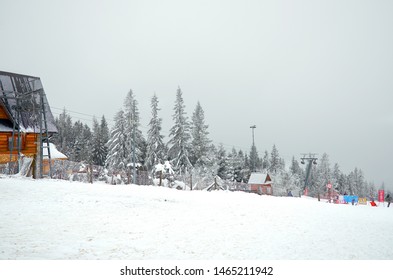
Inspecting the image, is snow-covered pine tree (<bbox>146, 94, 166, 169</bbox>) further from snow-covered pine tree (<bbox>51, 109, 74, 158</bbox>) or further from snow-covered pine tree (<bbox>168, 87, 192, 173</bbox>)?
snow-covered pine tree (<bbox>51, 109, 74, 158</bbox>)

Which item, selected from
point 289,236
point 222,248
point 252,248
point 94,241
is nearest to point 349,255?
point 289,236

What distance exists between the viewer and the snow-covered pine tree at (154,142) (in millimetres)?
48281

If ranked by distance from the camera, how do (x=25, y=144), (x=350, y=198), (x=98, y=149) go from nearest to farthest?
(x=25, y=144), (x=350, y=198), (x=98, y=149)

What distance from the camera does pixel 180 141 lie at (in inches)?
1884

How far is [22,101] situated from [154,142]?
26040 mm

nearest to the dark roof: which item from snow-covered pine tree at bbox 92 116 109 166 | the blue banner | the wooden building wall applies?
the wooden building wall

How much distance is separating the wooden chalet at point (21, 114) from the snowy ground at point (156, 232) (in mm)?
10474

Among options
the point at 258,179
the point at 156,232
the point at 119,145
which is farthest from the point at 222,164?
the point at 156,232

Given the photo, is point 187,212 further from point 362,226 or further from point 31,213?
point 362,226

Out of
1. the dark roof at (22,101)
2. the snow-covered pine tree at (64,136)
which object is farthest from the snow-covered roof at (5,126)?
the snow-covered pine tree at (64,136)

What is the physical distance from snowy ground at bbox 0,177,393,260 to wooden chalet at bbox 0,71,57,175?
10474 millimetres

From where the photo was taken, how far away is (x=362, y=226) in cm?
1408

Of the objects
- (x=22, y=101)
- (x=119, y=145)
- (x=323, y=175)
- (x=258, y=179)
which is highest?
(x=22, y=101)

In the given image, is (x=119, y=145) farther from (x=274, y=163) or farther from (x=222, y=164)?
(x=274, y=163)
